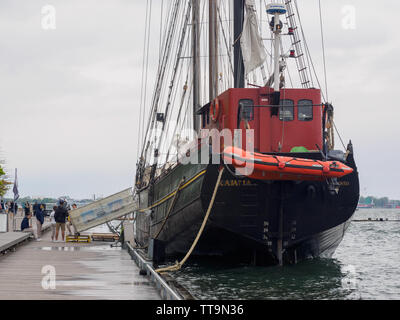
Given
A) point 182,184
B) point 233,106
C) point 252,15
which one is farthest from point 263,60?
point 182,184

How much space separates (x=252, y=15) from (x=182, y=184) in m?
6.56

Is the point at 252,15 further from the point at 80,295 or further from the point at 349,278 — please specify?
the point at 80,295

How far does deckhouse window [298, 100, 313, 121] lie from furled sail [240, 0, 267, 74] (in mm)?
2865

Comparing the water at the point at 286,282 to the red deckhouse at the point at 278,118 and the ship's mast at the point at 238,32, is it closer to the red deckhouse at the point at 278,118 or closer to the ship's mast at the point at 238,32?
the red deckhouse at the point at 278,118

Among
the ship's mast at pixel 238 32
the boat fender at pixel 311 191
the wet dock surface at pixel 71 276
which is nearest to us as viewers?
the wet dock surface at pixel 71 276

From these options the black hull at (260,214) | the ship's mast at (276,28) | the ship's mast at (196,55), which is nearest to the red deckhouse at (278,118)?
the ship's mast at (276,28)

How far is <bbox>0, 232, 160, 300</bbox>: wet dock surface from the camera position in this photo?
14133 millimetres

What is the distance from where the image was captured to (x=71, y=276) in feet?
57.1

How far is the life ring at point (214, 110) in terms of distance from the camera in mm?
20828

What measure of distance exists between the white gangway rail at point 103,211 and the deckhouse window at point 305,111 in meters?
15.5

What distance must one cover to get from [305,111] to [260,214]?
377 cm

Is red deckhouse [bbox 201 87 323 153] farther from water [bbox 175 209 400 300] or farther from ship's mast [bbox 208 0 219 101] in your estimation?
ship's mast [bbox 208 0 219 101]

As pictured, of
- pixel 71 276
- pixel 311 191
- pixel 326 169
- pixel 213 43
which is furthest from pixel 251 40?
pixel 71 276

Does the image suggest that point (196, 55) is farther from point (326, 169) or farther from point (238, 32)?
point (326, 169)
